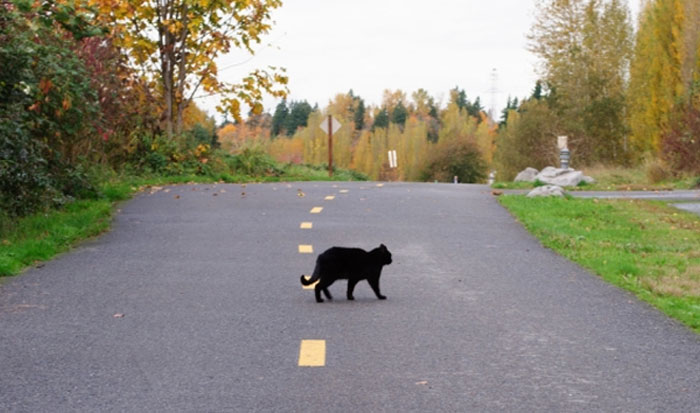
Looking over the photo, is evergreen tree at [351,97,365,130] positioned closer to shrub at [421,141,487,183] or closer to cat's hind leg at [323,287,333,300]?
shrub at [421,141,487,183]

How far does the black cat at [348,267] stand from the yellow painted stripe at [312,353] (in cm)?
140

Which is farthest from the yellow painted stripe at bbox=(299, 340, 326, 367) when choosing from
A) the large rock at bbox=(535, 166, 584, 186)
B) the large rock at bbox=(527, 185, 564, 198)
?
the large rock at bbox=(535, 166, 584, 186)

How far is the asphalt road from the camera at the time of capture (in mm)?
5164

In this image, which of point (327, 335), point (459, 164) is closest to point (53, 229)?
point (327, 335)

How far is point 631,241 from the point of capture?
13.2 metres

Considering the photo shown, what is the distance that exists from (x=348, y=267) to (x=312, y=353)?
6.15 feet

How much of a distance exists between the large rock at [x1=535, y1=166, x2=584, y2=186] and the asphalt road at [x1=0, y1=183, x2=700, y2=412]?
1664 cm

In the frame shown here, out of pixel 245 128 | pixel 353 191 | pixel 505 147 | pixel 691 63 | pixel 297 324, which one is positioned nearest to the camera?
pixel 297 324

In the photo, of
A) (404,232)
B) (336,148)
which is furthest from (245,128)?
(404,232)

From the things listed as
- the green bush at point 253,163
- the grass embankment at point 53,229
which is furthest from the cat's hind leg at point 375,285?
the green bush at point 253,163

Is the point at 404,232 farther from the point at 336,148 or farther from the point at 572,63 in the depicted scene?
the point at 336,148

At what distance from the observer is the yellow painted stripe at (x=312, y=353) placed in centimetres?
589

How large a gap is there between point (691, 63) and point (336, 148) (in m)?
88.5

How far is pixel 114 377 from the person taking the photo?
218 inches
